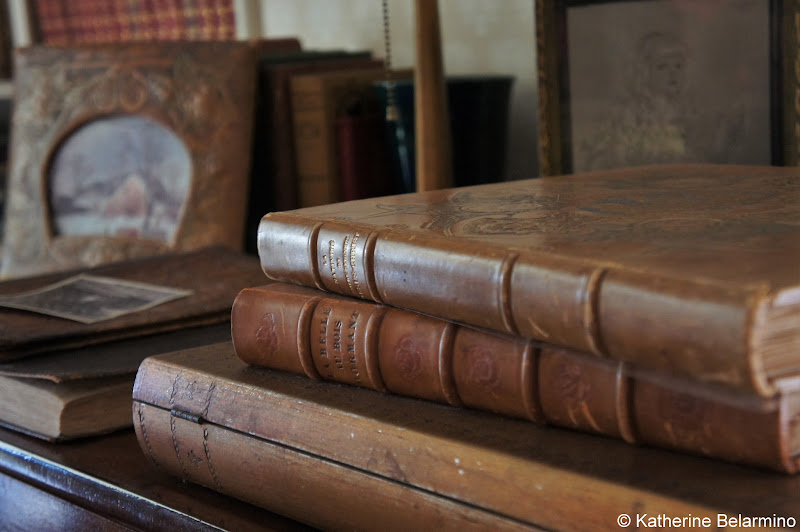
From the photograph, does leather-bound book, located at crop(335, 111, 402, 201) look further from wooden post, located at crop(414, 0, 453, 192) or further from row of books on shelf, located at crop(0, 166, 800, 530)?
row of books on shelf, located at crop(0, 166, 800, 530)

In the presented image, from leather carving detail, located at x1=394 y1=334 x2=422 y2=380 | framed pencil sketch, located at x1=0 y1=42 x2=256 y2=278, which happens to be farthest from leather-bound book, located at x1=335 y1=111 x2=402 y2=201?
leather carving detail, located at x1=394 y1=334 x2=422 y2=380

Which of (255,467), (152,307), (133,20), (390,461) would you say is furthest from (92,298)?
(133,20)

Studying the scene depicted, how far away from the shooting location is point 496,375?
1.84 feet

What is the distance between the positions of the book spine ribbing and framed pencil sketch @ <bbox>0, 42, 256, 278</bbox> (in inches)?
36.6

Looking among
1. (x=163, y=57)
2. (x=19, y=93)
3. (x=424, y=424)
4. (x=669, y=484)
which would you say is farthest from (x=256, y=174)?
(x=669, y=484)

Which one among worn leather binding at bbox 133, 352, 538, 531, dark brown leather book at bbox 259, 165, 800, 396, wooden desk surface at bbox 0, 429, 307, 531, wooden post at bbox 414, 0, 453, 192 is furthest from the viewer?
wooden post at bbox 414, 0, 453, 192

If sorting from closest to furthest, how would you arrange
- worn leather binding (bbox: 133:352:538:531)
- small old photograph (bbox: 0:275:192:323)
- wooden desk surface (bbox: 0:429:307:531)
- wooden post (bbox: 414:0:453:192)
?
1. worn leather binding (bbox: 133:352:538:531)
2. wooden desk surface (bbox: 0:429:307:531)
3. small old photograph (bbox: 0:275:192:323)
4. wooden post (bbox: 414:0:453:192)

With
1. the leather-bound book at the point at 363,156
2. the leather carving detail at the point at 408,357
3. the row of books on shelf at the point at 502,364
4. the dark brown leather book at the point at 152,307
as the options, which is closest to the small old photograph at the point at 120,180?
the leather-bound book at the point at 363,156

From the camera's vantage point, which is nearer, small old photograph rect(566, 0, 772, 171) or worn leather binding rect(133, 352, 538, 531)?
worn leather binding rect(133, 352, 538, 531)

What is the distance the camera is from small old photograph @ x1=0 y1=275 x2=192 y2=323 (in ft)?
3.21

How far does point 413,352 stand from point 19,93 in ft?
4.66

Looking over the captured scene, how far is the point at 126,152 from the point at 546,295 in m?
1.31

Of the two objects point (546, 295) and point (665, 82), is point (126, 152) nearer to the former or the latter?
point (665, 82)

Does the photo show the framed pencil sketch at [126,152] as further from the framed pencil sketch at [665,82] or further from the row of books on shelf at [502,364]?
the row of books on shelf at [502,364]
